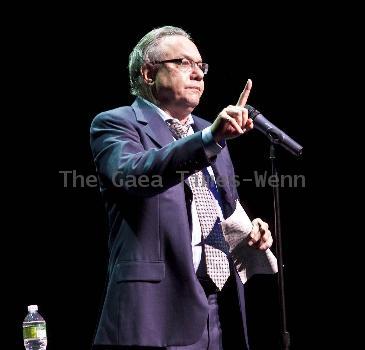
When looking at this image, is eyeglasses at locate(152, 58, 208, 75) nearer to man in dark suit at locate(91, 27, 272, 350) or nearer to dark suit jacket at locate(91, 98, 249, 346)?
man in dark suit at locate(91, 27, 272, 350)

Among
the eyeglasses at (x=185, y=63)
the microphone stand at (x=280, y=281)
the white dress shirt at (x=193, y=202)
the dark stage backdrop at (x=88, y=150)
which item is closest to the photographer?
the white dress shirt at (x=193, y=202)

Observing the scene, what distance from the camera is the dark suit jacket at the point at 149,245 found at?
1793 mm

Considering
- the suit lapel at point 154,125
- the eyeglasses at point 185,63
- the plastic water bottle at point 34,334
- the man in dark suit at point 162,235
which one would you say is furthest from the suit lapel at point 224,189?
the plastic water bottle at point 34,334

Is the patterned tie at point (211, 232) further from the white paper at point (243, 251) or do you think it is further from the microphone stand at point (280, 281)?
the microphone stand at point (280, 281)

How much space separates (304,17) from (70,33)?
56.8 inches

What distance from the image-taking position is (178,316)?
74.4 inches

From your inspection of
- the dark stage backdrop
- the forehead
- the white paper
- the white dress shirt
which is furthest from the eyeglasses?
the dark stage backdrop

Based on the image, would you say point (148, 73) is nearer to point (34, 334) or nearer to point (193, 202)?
point (193, 202)

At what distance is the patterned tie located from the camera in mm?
2057

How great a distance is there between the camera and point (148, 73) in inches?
96.0

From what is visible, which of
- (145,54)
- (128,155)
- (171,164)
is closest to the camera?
(171,164)

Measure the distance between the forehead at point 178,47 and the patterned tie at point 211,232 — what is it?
1.65 ft

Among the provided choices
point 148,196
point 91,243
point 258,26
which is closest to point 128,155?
point 148,196

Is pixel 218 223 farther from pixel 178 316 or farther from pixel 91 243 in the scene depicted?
pixel 91 243
